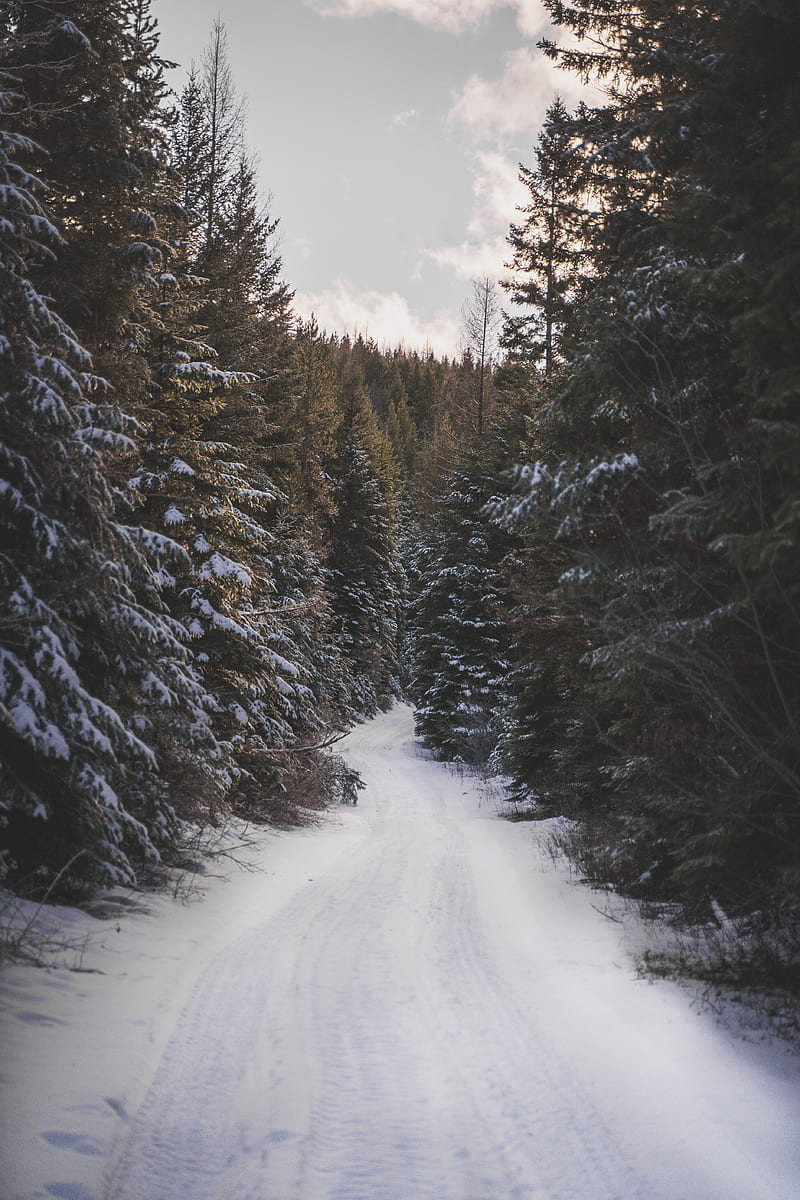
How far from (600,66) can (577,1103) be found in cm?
1260

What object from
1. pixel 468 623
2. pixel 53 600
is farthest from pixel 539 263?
pixel 53 600

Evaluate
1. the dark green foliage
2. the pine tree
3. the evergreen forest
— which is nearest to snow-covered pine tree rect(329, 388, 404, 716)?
the pine tree

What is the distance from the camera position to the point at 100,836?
20.5ft

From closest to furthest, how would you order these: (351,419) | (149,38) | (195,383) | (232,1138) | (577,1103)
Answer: (232,1138), (577,1103), (149,38), (195,383), (351,419)

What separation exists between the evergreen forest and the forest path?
138 centimetres

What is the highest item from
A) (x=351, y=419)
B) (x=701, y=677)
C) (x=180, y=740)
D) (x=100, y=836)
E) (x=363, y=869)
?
(x=351, y=419)

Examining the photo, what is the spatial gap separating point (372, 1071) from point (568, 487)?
16.6 ft

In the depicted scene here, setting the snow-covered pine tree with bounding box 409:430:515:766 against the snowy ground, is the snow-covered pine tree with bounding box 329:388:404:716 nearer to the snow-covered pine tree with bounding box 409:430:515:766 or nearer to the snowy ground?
the snow-covered pine tree with bounding box 409:430:515:766

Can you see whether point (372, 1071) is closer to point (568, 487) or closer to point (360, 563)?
point (568, 487)

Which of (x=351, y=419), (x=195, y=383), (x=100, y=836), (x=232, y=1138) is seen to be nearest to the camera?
(x=232, y=1138)

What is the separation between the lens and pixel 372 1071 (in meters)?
4.73

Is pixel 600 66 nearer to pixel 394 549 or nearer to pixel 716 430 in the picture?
pixel 716 430

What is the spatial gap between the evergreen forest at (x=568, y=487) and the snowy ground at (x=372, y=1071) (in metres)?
1.11

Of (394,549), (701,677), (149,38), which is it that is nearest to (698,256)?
(701,677)
